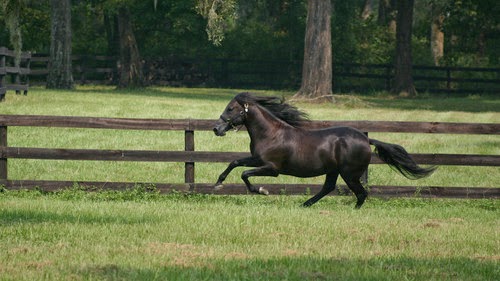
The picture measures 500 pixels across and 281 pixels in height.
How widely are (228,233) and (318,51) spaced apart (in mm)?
30326

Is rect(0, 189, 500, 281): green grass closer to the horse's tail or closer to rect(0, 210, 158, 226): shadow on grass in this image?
rect(0, 210, 158, 226): shadow on grass

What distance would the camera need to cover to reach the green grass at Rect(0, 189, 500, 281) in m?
8.88

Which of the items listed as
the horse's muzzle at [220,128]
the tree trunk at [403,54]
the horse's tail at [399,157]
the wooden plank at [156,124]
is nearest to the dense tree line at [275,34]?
the tree trunk at [403,54]

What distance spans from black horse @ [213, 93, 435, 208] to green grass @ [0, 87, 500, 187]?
4849 mm

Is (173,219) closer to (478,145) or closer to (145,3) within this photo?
(478,145)

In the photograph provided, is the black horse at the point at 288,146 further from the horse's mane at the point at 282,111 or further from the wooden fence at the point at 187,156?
the wooden fence at the point at 187,156

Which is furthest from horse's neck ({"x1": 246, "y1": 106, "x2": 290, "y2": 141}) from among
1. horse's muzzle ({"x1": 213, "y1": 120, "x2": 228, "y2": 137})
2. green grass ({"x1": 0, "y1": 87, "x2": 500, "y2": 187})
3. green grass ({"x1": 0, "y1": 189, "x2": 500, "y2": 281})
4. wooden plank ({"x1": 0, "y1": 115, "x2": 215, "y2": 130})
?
green grass ({"x1": 0, "y1": 87, "x2": 500, "y2": 187})

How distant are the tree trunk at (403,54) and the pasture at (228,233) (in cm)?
2946

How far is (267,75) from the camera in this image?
57.1m

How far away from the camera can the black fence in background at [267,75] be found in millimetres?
52531

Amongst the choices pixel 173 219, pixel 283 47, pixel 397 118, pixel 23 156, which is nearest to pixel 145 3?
pixel 283 47

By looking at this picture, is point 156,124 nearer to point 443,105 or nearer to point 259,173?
point 259,173

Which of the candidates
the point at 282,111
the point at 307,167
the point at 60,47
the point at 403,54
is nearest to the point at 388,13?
the point at 403,54

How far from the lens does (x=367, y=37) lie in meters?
59.2
